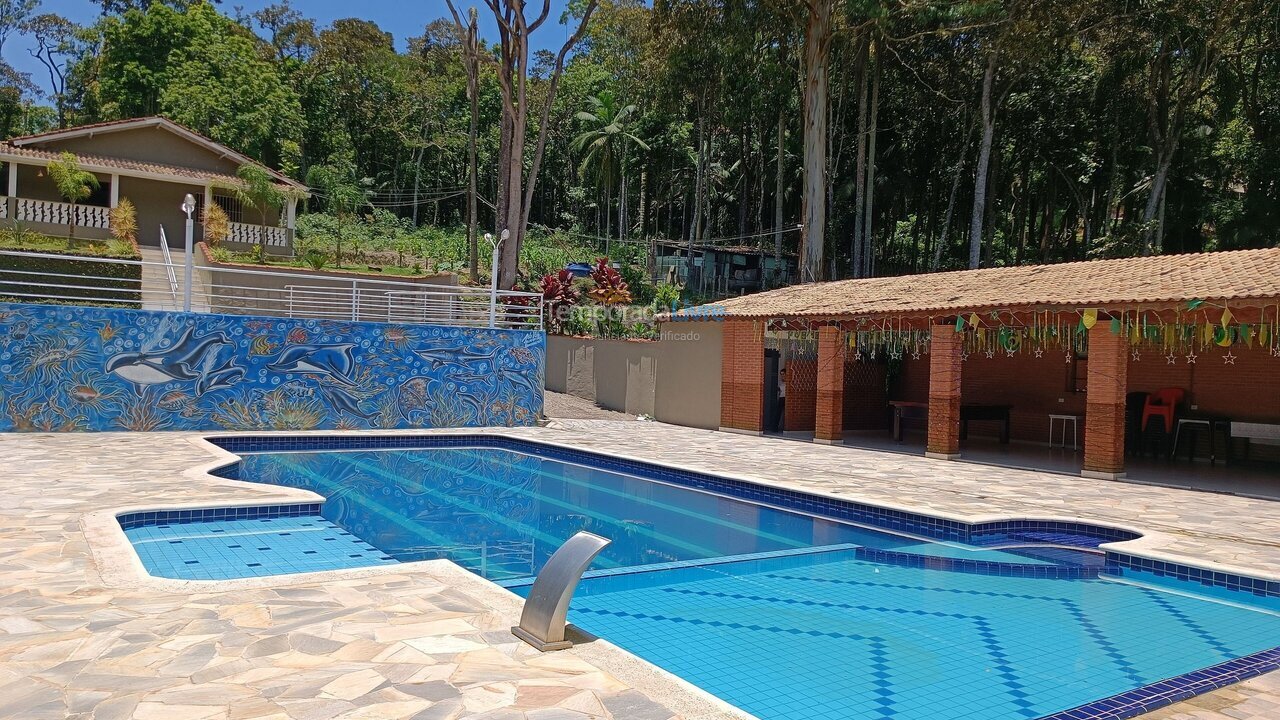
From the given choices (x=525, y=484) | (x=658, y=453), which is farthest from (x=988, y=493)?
(x=525, y=484)

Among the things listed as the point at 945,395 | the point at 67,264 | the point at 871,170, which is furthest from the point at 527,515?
the point at 871,170

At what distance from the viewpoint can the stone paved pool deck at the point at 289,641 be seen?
3691mm

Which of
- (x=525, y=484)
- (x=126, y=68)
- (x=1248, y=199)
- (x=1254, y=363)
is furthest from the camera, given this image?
(x=126, y=68)

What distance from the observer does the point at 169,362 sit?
49.9 ft

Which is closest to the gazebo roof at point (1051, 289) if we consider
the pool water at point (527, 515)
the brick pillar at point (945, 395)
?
the brick pillar at point (945, 395)

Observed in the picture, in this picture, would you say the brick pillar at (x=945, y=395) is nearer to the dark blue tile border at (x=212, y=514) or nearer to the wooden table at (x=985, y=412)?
the wooden table at (x=985, y=412)

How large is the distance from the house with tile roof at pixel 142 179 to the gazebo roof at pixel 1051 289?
1618cm

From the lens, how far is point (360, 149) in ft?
152

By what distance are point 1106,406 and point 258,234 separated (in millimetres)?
23615

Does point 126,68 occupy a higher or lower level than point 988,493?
higher

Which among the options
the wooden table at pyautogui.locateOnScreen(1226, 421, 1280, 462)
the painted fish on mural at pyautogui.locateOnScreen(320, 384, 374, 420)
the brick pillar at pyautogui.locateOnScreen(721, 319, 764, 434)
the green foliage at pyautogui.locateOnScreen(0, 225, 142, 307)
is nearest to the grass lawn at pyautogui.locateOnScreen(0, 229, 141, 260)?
the green foliage at pyautogui.locateOnScreen(0, 225, 142, 307)

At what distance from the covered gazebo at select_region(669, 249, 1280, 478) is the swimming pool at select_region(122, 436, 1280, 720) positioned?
4962 mm

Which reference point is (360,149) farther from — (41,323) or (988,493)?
(988,493)

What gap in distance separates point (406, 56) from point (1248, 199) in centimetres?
4207
